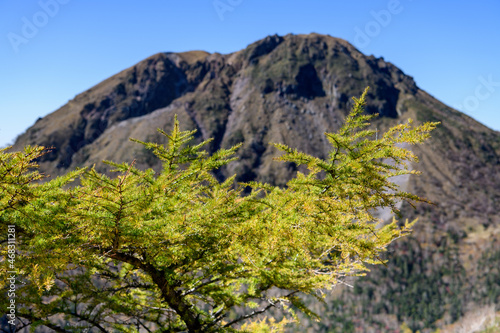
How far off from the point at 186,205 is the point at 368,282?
18069 centimetres

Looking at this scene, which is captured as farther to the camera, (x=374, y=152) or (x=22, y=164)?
(x=374, y=152)

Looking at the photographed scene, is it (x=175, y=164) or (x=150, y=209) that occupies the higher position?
(x=175, y=164)

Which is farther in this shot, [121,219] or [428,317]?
[428,317]

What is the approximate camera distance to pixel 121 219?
4.02 metres

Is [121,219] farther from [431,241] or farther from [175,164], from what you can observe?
[431,241]

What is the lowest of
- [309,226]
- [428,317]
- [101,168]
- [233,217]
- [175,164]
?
[428,317]

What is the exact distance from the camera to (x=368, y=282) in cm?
16750

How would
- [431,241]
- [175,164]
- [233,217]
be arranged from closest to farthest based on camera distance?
[233,217]
[175,164]
[431,241]

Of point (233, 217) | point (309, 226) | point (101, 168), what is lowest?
point (309, 226)

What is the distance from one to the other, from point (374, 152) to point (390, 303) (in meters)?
179

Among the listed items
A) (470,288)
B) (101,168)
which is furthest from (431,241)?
(101,168)

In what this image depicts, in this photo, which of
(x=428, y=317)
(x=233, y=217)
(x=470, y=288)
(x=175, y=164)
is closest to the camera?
(x=233, y=217)

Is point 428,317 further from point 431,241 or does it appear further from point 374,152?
point 374,152

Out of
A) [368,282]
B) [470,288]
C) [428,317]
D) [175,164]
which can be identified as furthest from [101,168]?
[175,164]
